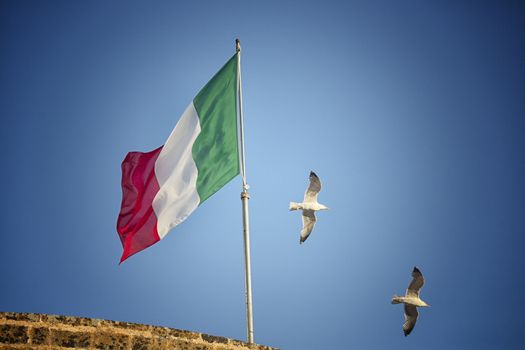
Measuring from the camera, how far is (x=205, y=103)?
11883 mm

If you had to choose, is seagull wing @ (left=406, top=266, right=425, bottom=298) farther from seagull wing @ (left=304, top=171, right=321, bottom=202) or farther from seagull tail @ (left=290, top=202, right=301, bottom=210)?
seagull tail @ (left=290, top=202, right=301, bottom=210)

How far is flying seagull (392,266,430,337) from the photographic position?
15.7 meters

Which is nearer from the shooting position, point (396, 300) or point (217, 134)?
point (217, 134)

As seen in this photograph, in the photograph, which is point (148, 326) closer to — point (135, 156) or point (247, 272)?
point (247, 272)

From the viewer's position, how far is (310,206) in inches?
620

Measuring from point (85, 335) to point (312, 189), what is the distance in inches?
387

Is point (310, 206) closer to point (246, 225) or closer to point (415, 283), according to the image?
point (415, 283)

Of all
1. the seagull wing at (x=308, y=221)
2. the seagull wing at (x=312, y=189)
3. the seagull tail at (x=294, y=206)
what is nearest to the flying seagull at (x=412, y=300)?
the seagull wing at (x=308, y=221)

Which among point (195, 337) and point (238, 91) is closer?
point (195, 337)


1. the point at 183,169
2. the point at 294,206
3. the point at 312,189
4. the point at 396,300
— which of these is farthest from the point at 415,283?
the point at 183,169

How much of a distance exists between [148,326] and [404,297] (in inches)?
401

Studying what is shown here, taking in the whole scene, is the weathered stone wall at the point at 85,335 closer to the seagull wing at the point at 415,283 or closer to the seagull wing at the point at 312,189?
the seagull wing at the point at 312,189

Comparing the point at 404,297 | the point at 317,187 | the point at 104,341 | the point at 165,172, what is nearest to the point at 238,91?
the point at 165,172

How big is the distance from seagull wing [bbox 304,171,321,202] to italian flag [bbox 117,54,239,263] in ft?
14.9
